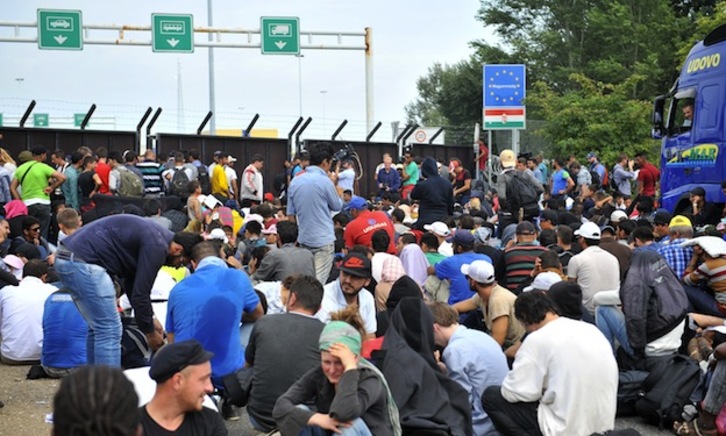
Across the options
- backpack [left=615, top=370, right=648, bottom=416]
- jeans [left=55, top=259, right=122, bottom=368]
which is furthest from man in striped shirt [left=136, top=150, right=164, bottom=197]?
backpack [left=615, top=370, right=648, bottom=416]

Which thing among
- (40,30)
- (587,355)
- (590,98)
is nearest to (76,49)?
(40,30)

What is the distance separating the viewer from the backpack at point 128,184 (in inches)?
672

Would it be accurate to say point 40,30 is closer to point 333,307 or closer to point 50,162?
point 50,162

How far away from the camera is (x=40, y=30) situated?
31.0 m

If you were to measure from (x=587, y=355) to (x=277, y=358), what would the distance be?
2049mm

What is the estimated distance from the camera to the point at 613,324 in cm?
969

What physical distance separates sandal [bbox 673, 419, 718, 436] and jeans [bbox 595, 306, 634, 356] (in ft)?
3.16

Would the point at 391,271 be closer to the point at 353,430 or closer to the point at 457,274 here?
the point at 457,274

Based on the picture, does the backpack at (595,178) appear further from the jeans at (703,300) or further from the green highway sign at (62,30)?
the green highway sign at (62,30)

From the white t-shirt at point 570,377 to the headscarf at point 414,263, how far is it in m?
3.93

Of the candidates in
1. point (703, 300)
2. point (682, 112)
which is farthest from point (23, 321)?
point (682, 112)

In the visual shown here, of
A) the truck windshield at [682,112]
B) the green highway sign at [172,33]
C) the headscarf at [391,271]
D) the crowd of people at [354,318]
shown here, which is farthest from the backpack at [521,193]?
the green highway sign at [172,33]

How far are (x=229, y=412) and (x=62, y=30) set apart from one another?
985 inches

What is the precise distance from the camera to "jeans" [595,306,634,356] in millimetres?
9484
